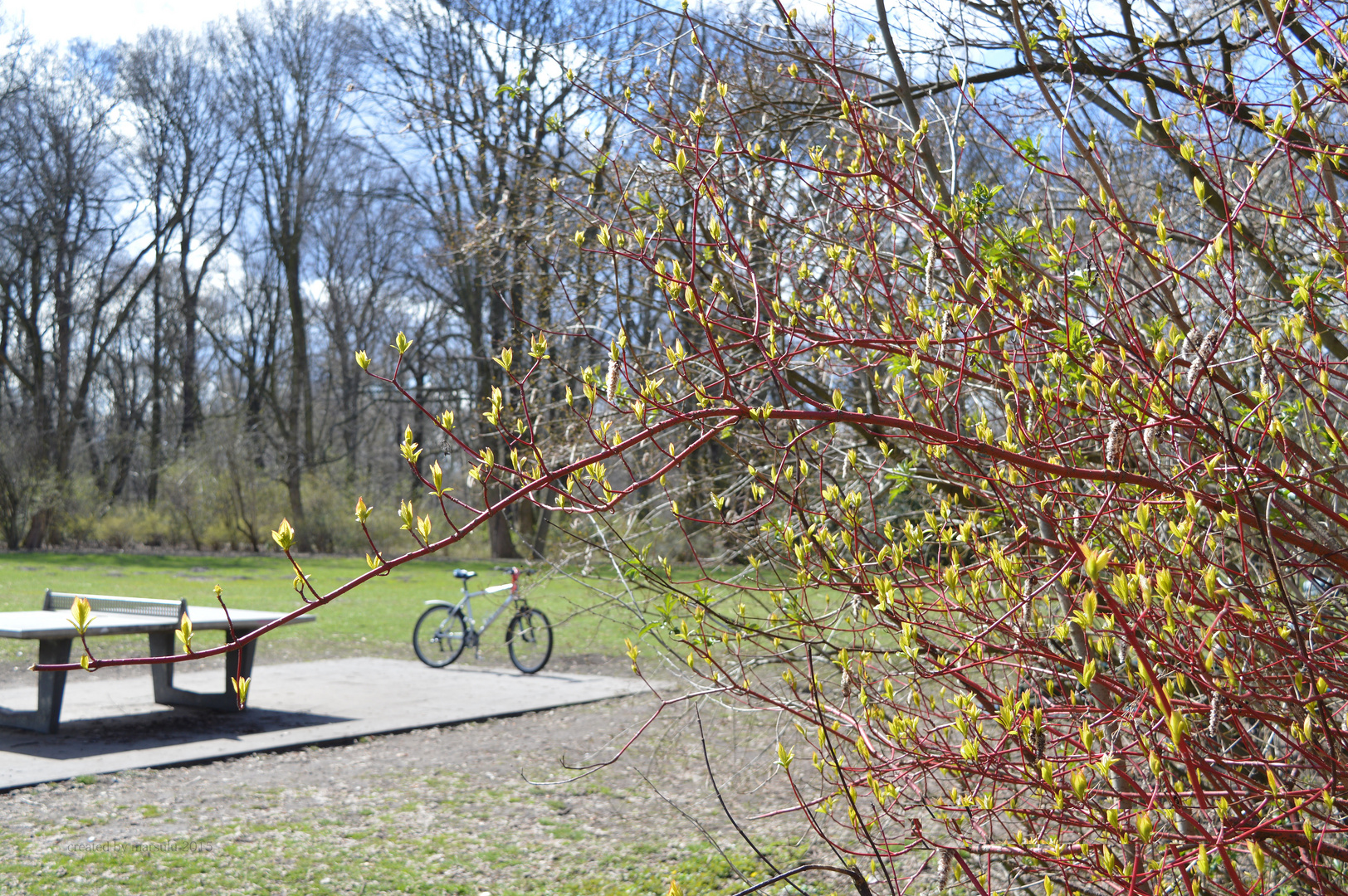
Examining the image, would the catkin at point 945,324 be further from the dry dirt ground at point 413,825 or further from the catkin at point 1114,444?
the dry dirt ground at point 413,825

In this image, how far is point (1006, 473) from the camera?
2.66 m

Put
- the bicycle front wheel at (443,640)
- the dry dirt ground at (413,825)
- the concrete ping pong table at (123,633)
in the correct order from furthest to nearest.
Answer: the bicycle front wheel at (443,640) < the concrete ping pong table at (123,633) < the dry dirt ground at (413,825)

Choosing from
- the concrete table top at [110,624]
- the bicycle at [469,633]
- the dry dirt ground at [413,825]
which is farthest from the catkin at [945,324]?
the bicycle at [469,633]

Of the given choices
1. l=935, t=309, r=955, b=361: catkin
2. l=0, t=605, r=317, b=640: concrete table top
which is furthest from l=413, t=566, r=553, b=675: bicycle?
l=935, t=309, r=955, b=361: catkin

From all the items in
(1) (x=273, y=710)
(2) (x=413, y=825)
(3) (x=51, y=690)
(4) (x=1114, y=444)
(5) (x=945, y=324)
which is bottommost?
(2) (x=413, y=825)

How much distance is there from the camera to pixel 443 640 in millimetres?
11508

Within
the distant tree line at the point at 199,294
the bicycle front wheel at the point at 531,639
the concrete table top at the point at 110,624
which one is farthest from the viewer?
the distant tree line at the point at 199,294

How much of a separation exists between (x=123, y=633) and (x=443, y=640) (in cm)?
458

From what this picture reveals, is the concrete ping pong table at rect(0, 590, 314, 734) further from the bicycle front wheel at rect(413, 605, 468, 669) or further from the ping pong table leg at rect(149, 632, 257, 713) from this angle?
the bicycle front wheel at rect(413, 605, 468, 669)

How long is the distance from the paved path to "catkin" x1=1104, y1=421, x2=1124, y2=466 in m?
5.95

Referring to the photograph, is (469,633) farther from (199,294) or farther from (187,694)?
(199,294)

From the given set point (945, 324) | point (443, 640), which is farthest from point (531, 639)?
point (945, 324)

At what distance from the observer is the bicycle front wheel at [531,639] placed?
36.0 feet

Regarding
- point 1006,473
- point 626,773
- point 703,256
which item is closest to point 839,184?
point 1006,473
